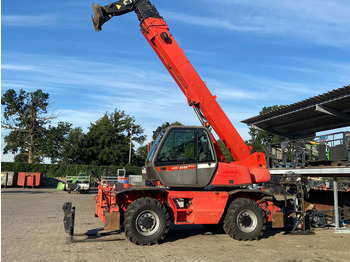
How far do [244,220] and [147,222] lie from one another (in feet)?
9.09

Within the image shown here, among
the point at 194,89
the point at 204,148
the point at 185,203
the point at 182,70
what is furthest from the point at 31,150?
the point at 204,148

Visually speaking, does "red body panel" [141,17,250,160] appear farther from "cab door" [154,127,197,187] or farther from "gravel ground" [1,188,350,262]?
"gravel ground" [1,188,350,262]

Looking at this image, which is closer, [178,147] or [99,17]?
[178,147]

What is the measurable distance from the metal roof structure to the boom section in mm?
4929

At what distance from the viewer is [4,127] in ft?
157

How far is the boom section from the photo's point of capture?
10086 mm

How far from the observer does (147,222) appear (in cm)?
820

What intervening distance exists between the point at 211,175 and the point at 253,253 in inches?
88.2

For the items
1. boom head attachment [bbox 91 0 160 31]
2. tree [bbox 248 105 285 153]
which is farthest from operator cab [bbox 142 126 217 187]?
tree [bbox 248 105 285 153]

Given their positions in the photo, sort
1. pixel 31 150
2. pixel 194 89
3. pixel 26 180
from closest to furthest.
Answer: pixel 194 89 < pixel 26 180 < pixel 31 150

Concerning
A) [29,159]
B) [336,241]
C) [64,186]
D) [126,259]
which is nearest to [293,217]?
[336,241]

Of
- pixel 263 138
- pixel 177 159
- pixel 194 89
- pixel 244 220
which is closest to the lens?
pixel 177 159

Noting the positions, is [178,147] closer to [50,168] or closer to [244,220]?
[244,220]

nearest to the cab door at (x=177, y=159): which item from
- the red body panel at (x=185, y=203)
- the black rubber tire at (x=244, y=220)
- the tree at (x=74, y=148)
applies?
the red body panel at (x=185, y=203)
